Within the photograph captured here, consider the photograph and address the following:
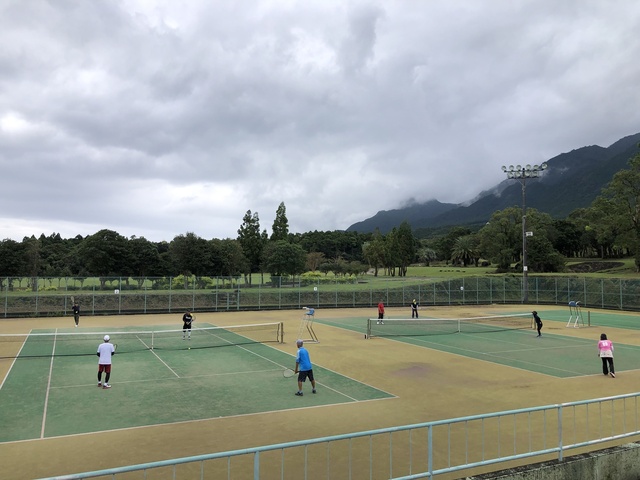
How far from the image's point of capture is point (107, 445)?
10891 mm

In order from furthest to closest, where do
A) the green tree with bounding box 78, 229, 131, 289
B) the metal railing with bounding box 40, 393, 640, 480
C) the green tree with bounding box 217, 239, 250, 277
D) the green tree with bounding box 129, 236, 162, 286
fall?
the green tree with bounding box 129, 236, 162, 286 < the green tree with bounding box 217, 239, 250, 277 < the green tree with bounding box 78, 229, 131, 289 < the metal railing with bounding box 40, 393, 640, 480

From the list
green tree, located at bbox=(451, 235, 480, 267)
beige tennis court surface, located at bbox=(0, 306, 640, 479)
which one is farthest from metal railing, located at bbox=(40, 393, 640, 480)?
green tree, located at bbox=(451, 235, 480, 267)

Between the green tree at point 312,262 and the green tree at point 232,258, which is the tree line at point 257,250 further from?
the green tree at point 312,262

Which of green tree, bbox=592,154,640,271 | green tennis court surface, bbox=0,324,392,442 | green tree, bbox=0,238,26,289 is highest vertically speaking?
green tree, bbox=592,154,640,271

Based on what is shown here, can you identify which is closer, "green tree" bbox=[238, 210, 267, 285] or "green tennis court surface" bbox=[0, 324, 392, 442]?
"green tennis court surface" bbox=[0, 324, 392, 442]

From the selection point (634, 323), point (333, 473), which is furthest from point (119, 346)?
point (634, 323)

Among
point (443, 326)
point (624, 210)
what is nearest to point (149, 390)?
point (443, 326)

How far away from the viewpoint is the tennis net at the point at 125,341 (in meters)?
24.0

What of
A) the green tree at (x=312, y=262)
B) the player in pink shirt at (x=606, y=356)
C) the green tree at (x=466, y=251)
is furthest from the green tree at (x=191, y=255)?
the green tree at (x=466, y=251)

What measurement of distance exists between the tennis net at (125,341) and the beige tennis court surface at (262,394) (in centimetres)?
167

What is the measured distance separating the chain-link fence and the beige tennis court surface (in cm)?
1858

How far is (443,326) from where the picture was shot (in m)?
36.3

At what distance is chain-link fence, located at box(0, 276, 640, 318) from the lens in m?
43.3

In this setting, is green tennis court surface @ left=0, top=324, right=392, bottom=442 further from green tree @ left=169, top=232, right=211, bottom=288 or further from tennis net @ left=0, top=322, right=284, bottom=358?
→ green tree @ left=169, top=232, right=211, bottom=288
